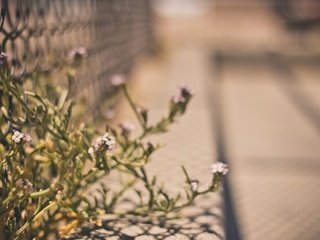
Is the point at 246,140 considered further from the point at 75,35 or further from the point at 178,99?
the point at 178,99

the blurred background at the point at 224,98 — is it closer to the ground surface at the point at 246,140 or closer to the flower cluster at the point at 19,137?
the ground surface at the point at 246,140

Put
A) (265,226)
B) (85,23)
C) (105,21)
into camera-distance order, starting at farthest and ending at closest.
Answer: (105,21)
(85,23)
(265,226)

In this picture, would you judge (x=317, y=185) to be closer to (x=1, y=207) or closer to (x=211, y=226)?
(x=211, y=226)

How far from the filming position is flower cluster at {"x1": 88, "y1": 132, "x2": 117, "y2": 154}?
4.53 feet

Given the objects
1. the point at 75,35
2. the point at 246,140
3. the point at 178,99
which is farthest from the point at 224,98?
the point at 178,99

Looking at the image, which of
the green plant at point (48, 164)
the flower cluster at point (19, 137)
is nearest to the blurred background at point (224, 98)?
the green plant at point (48, 164)

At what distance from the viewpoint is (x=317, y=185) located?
280cm

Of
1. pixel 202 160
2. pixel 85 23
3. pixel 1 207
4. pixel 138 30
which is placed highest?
pixel 138 30

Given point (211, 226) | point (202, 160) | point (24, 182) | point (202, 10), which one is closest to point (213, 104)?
point (202, 160)

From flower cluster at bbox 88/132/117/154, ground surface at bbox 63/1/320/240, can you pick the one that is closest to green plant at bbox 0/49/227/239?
flower cluster at bbox 88/132/117/154

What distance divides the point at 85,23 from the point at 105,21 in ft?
2.41

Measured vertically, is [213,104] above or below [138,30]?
below

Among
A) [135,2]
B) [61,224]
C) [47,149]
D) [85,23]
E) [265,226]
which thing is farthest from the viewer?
[135,2]

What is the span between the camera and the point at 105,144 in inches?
55.1
